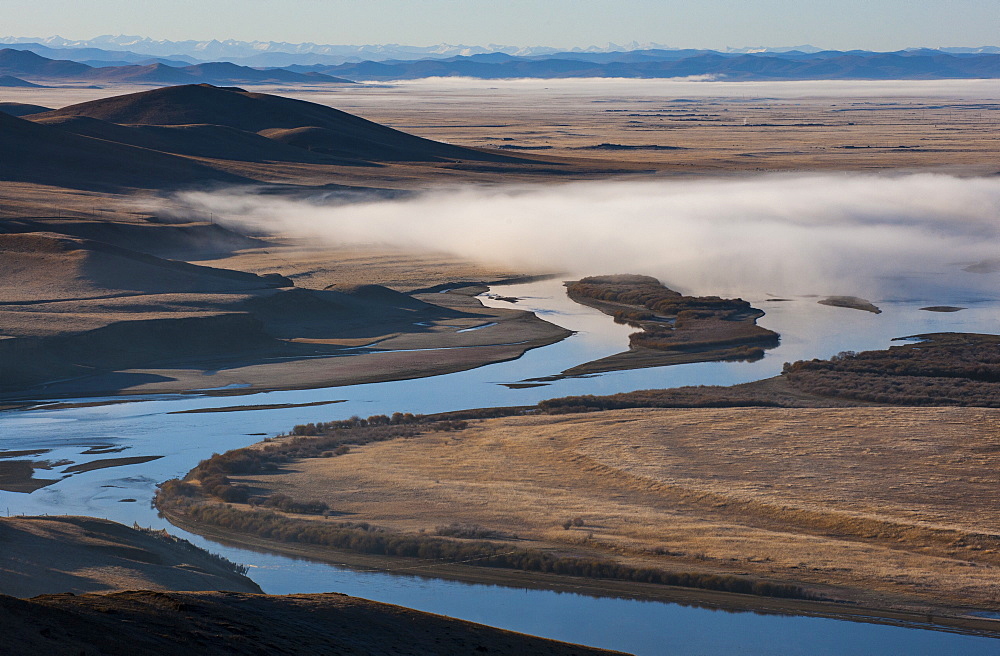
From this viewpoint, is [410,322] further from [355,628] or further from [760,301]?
[355,628]

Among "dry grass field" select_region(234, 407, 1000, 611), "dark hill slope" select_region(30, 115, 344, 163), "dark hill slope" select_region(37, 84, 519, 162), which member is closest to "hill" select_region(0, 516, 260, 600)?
"dry grass field" select_region(234, 407, 1000, 611)

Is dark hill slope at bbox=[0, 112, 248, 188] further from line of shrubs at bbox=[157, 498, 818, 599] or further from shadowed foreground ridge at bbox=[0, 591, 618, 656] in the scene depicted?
shadowed foreground ridge at bbox=[0, 591, 618, 656]

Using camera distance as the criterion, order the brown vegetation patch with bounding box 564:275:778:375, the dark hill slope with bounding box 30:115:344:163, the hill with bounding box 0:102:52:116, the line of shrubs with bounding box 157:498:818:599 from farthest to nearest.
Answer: the hill with bounding box 0:102:52:116 < the dark hill slope with bounding box 30:115:344:163 < the brown vegetation patch with bounding box 564:275:778:375 < the line of shrubs with bounding box 157:498:818:599

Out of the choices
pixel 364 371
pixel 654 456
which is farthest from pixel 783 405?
pixel 364 371

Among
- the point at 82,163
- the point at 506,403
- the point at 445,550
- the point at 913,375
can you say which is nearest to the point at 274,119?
the point at 82,163

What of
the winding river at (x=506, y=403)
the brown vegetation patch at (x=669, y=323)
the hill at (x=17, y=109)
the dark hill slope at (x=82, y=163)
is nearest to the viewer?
the winding river at (x=506, y=403)

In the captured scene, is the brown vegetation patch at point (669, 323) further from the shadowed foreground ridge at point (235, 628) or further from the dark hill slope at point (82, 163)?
the dark hill slope at point (82, 163)

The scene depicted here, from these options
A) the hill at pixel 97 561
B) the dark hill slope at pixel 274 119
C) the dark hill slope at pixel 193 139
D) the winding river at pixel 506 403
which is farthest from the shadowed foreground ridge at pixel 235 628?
the dark hill slope at pixel 274 119
